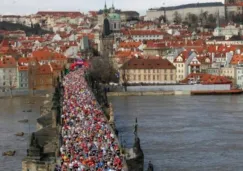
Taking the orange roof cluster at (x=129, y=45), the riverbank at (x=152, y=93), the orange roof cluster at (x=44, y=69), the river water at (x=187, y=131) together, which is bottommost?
the riverbank at (x=152, y=93)

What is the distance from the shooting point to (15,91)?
46656 millimetres

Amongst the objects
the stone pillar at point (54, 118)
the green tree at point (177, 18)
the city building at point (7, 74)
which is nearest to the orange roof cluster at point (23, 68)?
the city building at point (7, 74)

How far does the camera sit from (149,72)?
176 feet

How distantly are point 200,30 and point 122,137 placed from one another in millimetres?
79638

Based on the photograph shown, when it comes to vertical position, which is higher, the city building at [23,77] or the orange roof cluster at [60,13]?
the orange roof cluster at [60,13]

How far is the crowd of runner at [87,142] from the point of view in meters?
14.0

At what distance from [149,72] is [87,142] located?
37.3 metres

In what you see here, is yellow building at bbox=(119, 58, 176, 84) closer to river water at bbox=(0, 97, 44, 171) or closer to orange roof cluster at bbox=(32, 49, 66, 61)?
orange roof cluster at bbox=(32, 49, 66, 61)

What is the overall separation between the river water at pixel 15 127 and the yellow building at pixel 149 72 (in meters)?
11.3

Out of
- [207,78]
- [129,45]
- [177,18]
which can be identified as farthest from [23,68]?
[177,18]

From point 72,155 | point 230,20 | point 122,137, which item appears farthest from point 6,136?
point 230,20

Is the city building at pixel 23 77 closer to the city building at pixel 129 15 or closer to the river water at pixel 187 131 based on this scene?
the river water at pixel 187 131

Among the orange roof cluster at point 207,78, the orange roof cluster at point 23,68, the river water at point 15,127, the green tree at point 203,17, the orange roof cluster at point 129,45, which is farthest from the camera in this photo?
the green tree at point 203,17

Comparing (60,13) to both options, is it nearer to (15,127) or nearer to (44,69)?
(44,69)
